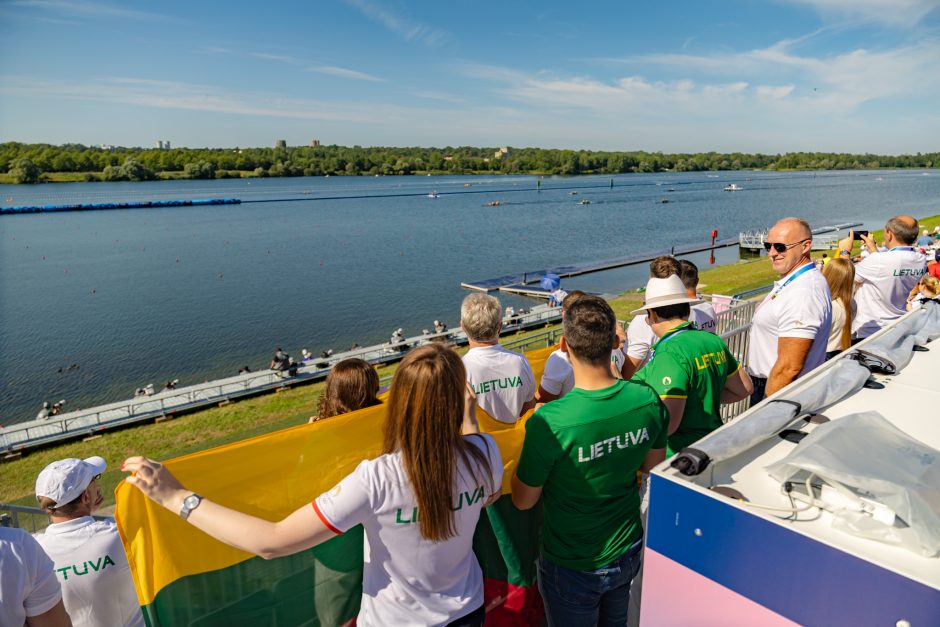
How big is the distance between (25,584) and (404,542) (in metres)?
1.51

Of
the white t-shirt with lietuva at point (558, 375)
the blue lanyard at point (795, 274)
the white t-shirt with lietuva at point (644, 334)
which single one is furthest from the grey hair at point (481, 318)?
the blue lanyard at point (795, 274)

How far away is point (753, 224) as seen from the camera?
254ft

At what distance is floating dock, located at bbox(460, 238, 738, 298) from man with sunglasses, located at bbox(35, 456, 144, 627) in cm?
3527

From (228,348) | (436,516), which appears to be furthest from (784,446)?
(228,348)

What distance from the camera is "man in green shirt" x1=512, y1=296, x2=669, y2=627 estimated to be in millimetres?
2650

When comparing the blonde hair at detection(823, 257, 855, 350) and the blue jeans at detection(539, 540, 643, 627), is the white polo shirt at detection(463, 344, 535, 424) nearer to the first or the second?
the blue jeans at detection(539, 540, 643, 627)

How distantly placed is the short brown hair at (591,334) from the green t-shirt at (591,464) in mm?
159

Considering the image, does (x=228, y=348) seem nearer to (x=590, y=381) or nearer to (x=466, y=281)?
(x=466, y=281)

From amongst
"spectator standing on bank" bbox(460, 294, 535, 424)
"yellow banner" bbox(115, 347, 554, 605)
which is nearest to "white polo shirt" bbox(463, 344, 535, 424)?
"spectator standing on bank" bbox(460, 294, 535, 424)

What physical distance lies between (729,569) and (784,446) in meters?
0.84

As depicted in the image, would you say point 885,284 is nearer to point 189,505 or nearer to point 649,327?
point 649,327

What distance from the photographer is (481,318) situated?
396cm

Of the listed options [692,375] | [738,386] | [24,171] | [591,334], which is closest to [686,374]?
[692,375]

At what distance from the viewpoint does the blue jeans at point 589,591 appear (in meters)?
2.94
